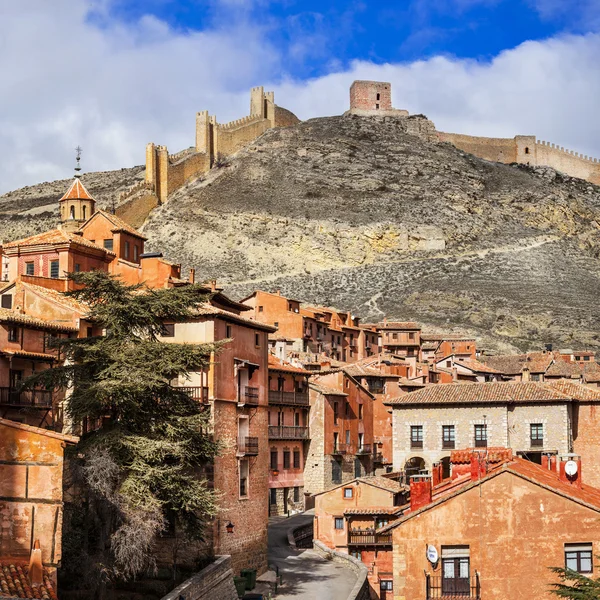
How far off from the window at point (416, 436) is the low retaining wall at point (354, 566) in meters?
11.0

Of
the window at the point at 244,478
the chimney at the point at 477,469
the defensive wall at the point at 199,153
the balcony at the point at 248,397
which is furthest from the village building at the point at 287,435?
the defensive wall at the point at 199,153

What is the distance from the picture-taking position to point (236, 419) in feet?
137

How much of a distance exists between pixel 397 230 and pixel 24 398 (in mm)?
118886

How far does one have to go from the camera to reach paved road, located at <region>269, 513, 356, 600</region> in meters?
38.3

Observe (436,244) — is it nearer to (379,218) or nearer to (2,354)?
(379,218)

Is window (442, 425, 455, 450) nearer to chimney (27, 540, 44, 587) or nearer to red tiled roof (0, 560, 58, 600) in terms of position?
red tiled roof (0, 560, 58, 600)

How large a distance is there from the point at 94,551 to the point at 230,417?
8901 mm

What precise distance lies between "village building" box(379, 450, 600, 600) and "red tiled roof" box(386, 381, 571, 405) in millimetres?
23840

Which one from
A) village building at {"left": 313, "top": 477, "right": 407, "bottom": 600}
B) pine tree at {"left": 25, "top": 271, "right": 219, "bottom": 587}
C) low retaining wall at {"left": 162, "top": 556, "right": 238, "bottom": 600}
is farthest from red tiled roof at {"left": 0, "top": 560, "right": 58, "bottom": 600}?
village building at {"left": 313, "top": 477, "right": 407, "bottom": 600}

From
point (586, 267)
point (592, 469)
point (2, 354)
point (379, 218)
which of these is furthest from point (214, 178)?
point (2, 354)

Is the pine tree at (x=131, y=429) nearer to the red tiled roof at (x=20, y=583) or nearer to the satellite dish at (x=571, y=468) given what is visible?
the red tiled roof at (x=20, y=583)

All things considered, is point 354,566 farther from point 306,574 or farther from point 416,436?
point 416,436

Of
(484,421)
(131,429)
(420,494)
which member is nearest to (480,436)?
(484,421)

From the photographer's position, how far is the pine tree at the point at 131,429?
32.8 meters
